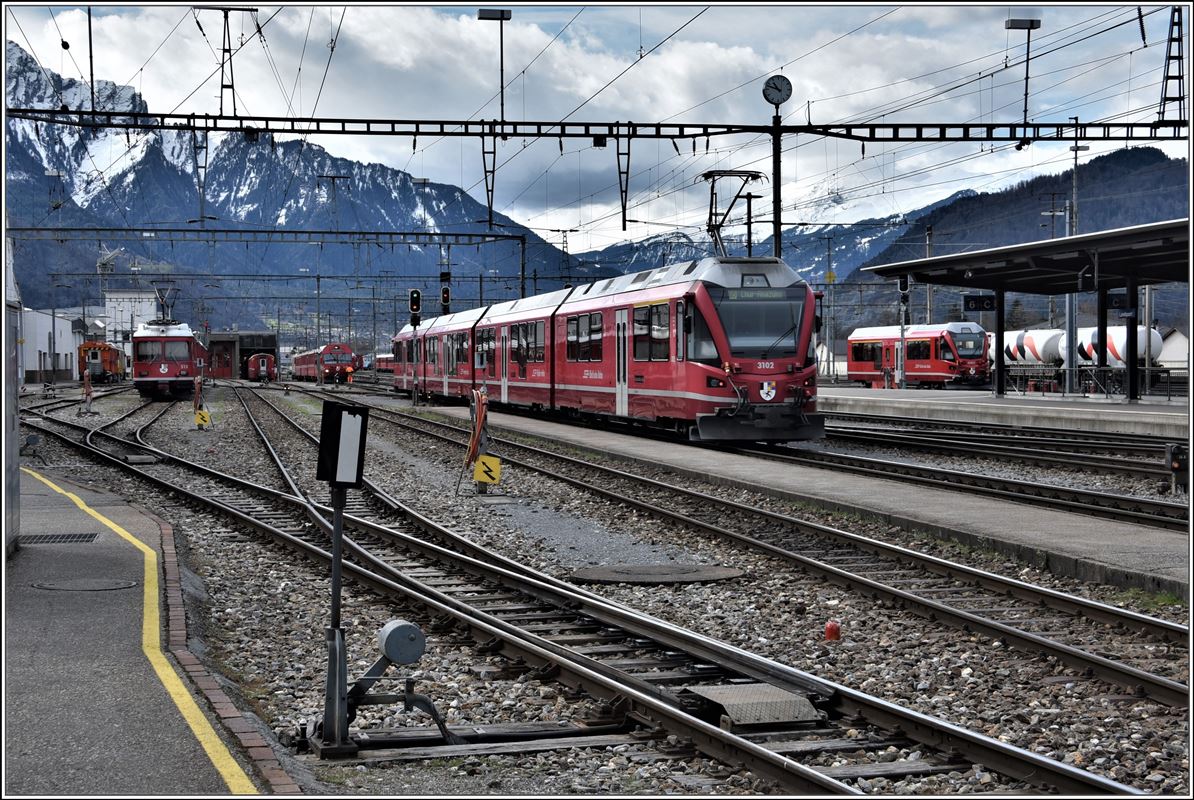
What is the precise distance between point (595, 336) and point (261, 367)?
199ft

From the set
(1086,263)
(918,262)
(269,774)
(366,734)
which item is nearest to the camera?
(269,774)

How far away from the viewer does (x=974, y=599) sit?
1066 cm

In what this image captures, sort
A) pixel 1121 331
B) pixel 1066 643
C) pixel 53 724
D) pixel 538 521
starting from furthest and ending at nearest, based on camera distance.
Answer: pixel 1121 331 → pixel 538 521 → pixel 1066 643 → pixel 53 724

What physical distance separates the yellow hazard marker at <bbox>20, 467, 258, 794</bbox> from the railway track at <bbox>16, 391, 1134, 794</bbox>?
6.11 ft

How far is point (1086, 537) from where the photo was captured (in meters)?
13.0

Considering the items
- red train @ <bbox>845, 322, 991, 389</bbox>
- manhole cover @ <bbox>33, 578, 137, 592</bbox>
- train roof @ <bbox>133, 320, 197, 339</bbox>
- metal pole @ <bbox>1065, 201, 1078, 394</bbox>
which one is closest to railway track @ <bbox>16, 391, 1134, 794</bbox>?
manhole cover @ <bbox>33, 578, 137, 592</bbox>

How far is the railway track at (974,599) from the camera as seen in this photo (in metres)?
8.40

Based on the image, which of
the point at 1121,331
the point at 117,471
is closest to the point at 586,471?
the point at 117,471

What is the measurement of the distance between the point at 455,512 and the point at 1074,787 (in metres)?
11.7

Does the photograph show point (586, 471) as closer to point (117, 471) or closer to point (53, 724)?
point (117, 471)

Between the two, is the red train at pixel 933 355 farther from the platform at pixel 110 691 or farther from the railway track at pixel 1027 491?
the platform at pixel 110 691

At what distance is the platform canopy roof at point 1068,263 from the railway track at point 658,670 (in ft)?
67.3

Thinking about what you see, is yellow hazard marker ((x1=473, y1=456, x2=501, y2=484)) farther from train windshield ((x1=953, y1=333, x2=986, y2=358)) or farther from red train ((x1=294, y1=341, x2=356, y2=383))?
red train ((x1=294, y1=341, x2=356, y2=383))

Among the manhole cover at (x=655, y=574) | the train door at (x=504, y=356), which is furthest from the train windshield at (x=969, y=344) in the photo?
the manhole cover at (x=655, y=574)
